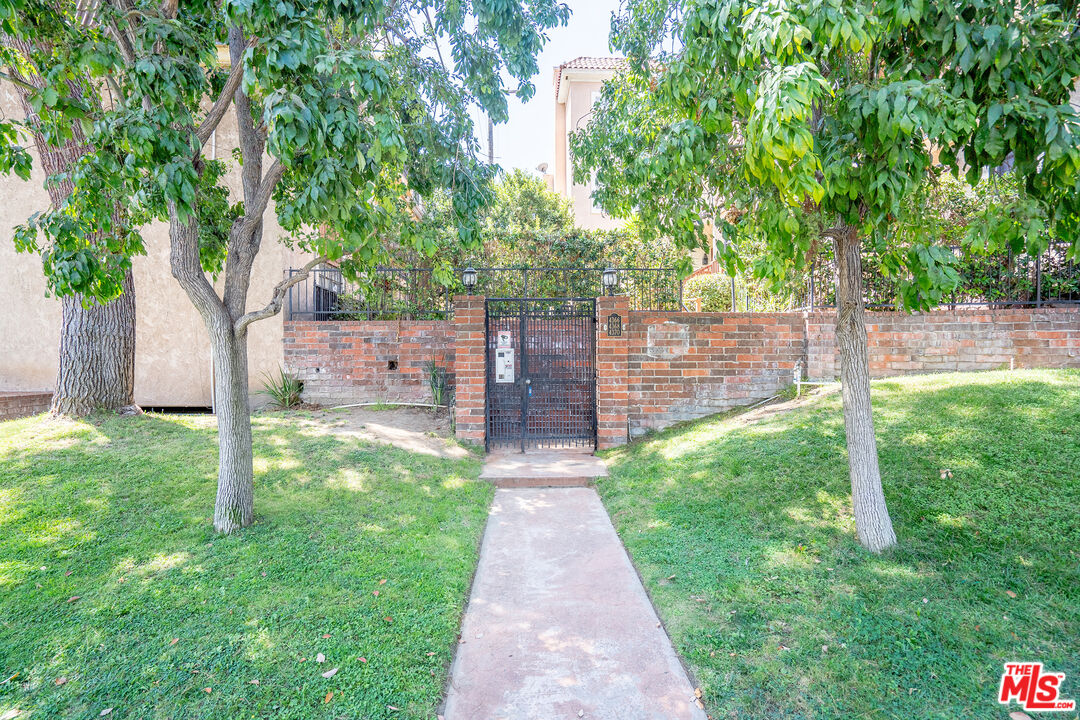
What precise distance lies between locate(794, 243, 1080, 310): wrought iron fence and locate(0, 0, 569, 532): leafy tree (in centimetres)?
578

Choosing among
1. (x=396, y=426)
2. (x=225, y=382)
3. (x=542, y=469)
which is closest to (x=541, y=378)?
(x=542, y=469)

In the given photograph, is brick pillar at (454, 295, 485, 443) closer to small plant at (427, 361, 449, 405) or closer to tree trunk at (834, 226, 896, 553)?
small plant at (427, 361, 449, 405)

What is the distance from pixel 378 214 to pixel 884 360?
281 inches

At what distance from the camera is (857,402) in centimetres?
362

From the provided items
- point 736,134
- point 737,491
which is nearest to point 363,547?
point 737,491

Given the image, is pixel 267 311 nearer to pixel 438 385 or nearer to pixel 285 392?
pixel 438 385

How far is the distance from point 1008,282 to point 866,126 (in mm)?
6577

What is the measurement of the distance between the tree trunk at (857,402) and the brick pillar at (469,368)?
15.2 feet

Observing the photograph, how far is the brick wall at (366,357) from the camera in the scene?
8602 millimetres

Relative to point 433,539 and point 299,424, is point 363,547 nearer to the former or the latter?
point 433,539

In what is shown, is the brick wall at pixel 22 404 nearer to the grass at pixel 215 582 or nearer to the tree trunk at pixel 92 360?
the tree trunk at pixel 92 360

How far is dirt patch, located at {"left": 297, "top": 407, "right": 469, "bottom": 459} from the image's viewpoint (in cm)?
677

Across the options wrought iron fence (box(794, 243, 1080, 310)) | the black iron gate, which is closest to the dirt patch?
the black iron gate

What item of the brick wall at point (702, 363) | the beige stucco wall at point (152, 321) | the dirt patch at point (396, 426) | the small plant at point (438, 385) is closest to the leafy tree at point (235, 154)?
the dirt patch at point (396, 426)
